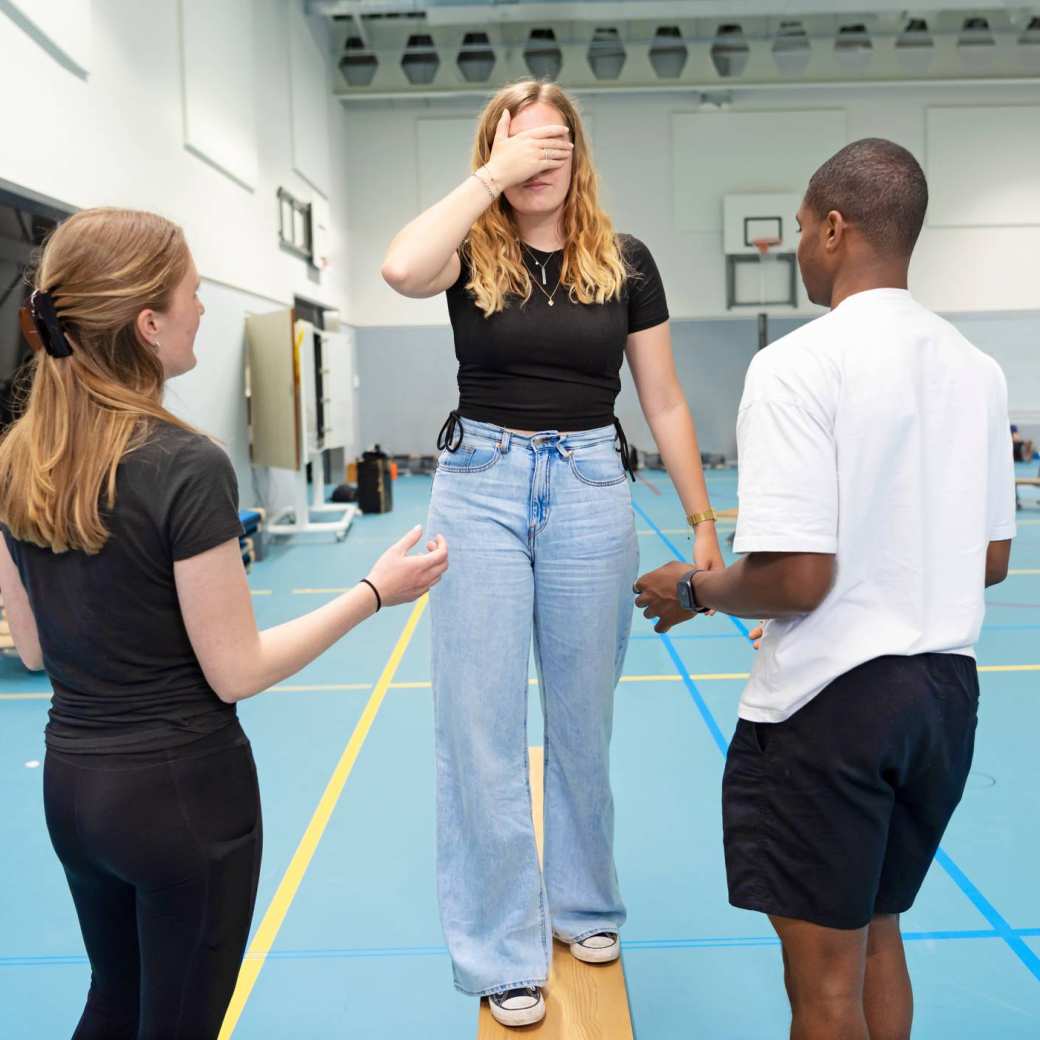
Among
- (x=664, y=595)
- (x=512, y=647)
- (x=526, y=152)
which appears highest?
(x=526, y=152)

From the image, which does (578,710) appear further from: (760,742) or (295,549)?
(295,549)

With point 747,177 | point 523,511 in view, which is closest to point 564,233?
point 523,511

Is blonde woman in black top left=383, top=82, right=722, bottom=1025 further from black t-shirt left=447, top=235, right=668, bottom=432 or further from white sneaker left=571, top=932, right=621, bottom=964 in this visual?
white sneaker left=571, top=932, right=621, bottom=964

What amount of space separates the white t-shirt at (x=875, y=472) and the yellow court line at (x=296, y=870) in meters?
1.43

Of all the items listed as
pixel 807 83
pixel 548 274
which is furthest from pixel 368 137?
pixel 548 274

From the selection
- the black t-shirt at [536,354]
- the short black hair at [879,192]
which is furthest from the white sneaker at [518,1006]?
the short black hair at [879,192]

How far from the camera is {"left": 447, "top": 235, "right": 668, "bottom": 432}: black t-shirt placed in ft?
5.92

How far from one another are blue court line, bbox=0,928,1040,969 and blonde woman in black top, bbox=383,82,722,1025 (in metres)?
0.45

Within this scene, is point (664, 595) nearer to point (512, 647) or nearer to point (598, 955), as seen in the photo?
point (512, 647)

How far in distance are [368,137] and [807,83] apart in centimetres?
585

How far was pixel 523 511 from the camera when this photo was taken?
1824 millimetres

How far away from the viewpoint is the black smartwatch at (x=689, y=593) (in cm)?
159

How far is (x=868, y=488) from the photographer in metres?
1.29

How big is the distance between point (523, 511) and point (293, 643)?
23.6 inches
